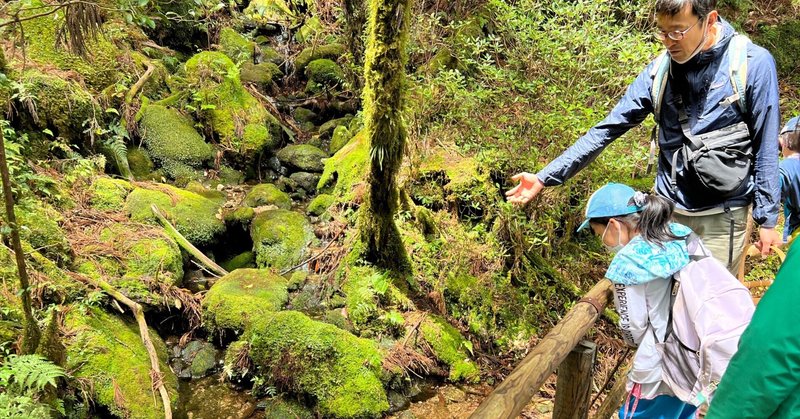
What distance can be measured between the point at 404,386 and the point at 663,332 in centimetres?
326

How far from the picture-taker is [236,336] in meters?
5.07

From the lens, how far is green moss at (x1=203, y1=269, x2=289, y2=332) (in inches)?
200

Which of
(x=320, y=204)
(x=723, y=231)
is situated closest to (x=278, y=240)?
(x=320, y=204)

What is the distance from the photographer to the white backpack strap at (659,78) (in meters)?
2.40

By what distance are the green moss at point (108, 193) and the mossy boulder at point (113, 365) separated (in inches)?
77.9

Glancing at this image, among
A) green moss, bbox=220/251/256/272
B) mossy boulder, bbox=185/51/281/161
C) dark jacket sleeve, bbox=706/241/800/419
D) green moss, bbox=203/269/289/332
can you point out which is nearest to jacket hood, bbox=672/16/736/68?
dark jacket sleeve, bbox=706/241/800/419

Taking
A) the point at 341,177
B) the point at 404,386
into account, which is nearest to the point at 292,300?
the point at 404,386

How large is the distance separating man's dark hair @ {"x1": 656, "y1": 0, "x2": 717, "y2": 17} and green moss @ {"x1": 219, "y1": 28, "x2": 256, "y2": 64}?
31.2 ft

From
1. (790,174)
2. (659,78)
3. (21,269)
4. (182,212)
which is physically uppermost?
(659,78)

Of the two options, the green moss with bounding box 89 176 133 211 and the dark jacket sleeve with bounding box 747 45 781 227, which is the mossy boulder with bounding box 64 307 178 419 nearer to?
the green moss with bounding box 89 176 133 211

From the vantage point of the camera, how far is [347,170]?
22.8 feet

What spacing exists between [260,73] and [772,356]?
10351 millimetres

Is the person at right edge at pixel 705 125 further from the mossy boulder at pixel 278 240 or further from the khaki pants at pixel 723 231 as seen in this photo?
the mossy boulder at pixel 278 240

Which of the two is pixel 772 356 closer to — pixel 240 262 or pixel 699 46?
pixel 699 46
